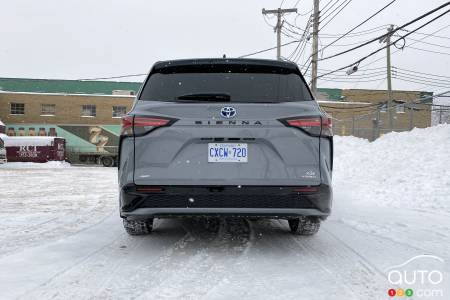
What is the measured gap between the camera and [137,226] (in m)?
4.93

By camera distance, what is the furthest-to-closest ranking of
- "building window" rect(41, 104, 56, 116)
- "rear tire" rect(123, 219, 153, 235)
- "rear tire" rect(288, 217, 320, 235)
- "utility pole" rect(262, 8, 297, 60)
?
"building window" rect(41, 104, 56, 116) < "utility pole" rect(262, 8, 297, 60) < "rear tire" rect(288, 217, 320, 235) < "rear tire" rect(123, 219, 153, 235)

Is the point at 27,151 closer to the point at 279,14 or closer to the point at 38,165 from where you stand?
the point at 38,165

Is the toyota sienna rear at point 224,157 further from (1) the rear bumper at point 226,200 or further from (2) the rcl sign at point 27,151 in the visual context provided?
(2) the rcl sign at point 27,151

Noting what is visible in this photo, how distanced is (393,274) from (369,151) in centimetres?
1185

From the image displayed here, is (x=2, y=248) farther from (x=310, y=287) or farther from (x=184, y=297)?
(x=310, y=287)

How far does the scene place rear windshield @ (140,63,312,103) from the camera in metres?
4.07

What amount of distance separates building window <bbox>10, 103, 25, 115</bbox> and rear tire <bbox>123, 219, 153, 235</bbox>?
4489 centimetres

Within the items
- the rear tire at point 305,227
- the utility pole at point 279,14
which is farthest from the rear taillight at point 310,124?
the utility pole at point 279,14

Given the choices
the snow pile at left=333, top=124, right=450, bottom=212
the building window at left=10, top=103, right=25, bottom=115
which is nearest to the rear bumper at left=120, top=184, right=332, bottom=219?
the snow pile at left=333, top=124, right=450, bottom=212

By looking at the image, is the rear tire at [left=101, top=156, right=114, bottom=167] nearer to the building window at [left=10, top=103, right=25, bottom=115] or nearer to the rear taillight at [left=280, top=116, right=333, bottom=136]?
the building window at [left=10, top=103, right=25, bottom=115]

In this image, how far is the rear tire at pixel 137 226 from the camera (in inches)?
192

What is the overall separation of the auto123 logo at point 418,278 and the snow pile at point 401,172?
3769mm

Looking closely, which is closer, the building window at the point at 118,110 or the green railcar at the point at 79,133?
the green railcar at the point at 79,133

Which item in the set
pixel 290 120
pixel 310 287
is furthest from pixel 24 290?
pixel 290 120
